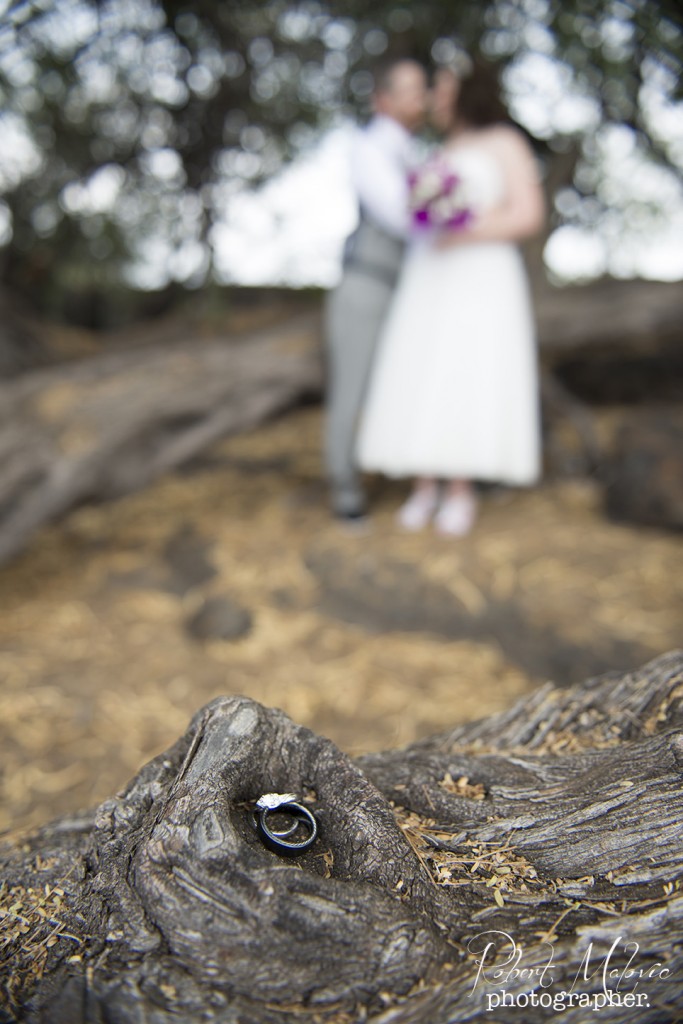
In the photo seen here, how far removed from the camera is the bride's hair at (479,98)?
3.96 m

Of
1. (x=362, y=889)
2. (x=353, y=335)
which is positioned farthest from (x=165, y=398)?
(x=362, y=889)

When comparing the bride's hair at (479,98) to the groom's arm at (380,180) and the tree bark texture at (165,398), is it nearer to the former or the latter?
the groom's arm at (380,180)

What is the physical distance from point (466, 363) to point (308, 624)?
1.60 metres

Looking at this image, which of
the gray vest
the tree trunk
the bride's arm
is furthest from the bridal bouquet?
the tree trunk

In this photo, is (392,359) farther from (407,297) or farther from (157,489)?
(157,489)

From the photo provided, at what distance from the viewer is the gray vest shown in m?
4.12

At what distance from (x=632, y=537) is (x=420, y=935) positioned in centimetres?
331

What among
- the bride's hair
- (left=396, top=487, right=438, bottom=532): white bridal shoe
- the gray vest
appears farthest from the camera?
(left=396, top=487, right=438, bottom=532): white bridal shoe

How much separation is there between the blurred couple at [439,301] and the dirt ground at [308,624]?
1.53 ft

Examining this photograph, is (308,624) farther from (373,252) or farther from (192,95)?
(192,95)

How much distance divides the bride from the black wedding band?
2922 millimetres

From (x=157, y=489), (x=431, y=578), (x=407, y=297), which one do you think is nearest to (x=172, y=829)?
(x=431, y=578)

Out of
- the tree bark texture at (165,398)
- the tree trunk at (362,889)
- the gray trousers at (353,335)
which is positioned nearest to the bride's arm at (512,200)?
the gray trousers at (353,335)

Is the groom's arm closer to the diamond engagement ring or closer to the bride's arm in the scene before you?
the bride's arm
